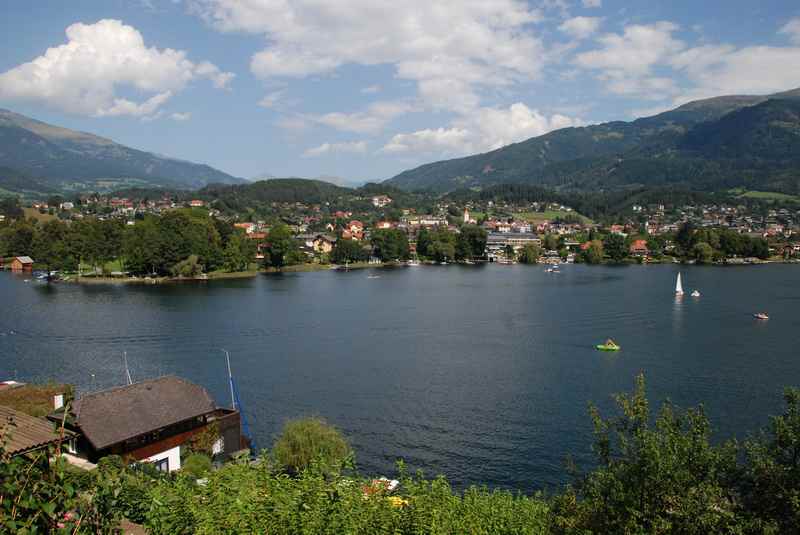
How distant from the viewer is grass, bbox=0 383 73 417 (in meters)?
15.9

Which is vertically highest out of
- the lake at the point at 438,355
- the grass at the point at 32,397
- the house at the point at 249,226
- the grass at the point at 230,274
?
the house at the point at 249,226

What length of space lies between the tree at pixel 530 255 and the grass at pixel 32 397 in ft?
222

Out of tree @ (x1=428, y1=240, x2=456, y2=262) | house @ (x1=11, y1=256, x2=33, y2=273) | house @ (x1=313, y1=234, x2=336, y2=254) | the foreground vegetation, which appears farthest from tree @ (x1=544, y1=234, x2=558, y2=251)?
the foreground vegetation

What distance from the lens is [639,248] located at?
84.1 metres

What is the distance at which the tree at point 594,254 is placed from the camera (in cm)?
7856

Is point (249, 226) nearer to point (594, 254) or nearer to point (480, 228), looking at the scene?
point (480, 228)

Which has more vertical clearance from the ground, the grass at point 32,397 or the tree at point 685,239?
the tree at point 685,239

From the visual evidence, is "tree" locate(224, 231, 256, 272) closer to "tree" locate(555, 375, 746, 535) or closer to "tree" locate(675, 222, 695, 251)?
"tree" locate(555, 375, 746, 535)

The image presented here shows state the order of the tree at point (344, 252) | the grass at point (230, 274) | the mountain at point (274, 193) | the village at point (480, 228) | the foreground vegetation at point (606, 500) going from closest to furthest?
the foreground vegetation at point (606, 500) < the grass at point (230, 274) < the tree at point (344, 252) < the village at point (480, 228) < the mountain at point (274, 193)

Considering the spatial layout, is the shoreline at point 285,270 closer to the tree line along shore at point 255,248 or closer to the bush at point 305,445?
the tree line along shore at point 255,248

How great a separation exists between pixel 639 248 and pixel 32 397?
80762 mm

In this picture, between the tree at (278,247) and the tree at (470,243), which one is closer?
the tree at (278,247)

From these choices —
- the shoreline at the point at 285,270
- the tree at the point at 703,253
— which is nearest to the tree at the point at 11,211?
the shoreline at the point at 285,270

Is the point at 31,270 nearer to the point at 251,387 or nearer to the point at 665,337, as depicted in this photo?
the point at 251,387
